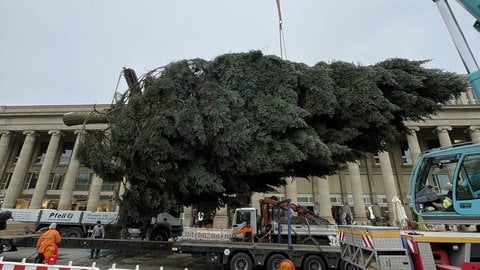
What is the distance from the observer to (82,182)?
4291 centimetres

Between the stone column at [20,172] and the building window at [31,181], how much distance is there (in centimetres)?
174

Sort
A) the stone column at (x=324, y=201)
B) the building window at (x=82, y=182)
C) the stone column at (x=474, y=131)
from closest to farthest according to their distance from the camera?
the stone column at (x=324, y=201)
the stone column at (x=474, y=131)
the building window at (x=82, y=182)

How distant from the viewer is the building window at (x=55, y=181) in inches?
1663

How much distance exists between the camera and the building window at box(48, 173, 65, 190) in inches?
1663

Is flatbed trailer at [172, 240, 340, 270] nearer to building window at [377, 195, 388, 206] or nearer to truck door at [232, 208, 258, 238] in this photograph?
truck door at [232, 208, 258, 238]

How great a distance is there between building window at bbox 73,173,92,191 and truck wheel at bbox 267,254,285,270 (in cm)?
4021

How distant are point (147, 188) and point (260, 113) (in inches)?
241

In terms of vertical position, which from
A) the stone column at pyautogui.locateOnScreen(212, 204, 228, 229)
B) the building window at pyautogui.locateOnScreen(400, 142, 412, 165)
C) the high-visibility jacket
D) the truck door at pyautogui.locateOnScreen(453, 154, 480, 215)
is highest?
the building window at pyautogui.locateOnScreen(400, 142, 412, 165)

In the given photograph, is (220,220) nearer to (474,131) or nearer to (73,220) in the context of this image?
(73,220)

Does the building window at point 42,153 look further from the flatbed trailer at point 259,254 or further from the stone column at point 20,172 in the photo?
the flatbed trailer at point 259,254

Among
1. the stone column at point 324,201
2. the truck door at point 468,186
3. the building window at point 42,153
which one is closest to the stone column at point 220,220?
the stone column at point 324,201

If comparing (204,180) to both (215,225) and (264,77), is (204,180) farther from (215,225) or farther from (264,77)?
(215,225)

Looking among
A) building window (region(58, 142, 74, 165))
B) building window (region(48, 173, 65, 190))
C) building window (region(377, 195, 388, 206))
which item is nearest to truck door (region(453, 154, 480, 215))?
building window (region(377, 195, 388, 206))

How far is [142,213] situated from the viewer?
12.8m
